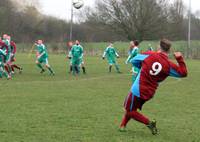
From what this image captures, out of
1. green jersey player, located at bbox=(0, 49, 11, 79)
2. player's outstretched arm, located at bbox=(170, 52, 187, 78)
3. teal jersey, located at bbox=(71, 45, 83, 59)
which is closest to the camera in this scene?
player's outstretched arm, located at bbox=(170, 52, 187, 78)

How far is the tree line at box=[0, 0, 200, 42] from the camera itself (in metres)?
60.2

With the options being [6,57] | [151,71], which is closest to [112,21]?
[6,57]

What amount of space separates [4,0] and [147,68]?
5707 centimetres

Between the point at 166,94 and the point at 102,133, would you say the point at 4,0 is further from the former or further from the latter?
the point at 102,133

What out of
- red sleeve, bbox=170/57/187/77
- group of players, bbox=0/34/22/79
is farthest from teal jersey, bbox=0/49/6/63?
red sleeve, bbox=170/57/187/77

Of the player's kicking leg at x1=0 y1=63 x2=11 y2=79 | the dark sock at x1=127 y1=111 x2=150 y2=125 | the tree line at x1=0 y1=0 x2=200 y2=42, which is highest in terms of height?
the tree line at x1=0 y1=0 x2=200 y2=42

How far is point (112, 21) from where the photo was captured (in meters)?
60.8

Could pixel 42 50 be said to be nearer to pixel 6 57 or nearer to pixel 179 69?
pixel 6 57

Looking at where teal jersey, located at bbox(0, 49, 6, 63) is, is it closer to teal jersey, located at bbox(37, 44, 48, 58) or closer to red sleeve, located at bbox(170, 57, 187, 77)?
teal jersey, located at bbox(37, 44, 48, 58)

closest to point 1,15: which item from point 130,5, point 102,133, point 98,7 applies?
point 98,7

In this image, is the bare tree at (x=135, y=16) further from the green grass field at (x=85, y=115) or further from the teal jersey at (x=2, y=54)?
the green grass field at (x=85, y=115)

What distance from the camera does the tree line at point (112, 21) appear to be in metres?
60.2

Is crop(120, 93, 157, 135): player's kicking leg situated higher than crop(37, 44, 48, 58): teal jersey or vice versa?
crop(37, 44, 48, 58): teal jersey

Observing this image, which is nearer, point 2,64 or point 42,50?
point 2,64
